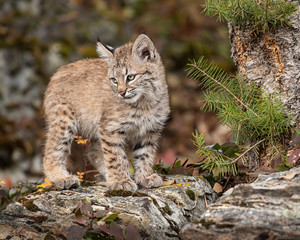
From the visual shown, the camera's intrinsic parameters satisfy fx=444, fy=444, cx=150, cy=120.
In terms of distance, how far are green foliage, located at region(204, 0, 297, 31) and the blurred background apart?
3.47 meters

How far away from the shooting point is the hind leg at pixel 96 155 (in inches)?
199

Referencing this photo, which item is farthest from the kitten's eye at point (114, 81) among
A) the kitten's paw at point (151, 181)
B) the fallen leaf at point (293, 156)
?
the fallen leaf at point (293, 156)

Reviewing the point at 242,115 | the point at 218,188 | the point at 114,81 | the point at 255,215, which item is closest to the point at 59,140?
the point at 114,81

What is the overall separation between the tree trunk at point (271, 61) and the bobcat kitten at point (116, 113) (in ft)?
2.94

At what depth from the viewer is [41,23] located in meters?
8.62

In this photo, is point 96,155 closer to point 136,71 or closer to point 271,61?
point 136,71

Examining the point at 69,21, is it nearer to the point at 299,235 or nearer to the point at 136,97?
the point at 136,97

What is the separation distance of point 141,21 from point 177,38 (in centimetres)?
89

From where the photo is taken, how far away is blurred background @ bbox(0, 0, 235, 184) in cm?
784

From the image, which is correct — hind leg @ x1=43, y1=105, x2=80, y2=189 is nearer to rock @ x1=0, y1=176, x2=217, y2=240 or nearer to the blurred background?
rock @ x1=0, y1=176, x2=217, y2=240

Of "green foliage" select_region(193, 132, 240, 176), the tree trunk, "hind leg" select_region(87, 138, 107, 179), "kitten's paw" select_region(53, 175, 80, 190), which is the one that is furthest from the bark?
"hind leg" select_region(87, 138, 107, 179)

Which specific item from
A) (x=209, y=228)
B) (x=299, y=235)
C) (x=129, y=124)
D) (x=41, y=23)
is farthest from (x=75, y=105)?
(x=41, y=23)

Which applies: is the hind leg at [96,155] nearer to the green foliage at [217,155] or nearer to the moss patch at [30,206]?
the moss patch at [30,206]

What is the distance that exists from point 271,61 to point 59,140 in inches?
88.3
